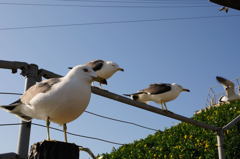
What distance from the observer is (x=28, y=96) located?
2.16 metres

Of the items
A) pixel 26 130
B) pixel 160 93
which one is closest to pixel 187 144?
pixel 160 93

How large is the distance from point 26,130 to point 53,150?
70cm

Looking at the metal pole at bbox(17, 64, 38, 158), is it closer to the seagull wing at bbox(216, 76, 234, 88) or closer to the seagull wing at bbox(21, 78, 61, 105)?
the seagull wing at bbox(21, 78, 61, 105)

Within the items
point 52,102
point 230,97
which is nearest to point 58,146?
point 52,102

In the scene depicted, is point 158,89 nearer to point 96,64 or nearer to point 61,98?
point 96,64

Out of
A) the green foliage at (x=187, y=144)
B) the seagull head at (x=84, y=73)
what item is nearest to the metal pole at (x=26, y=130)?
the seagull head at (x=84, y=73)

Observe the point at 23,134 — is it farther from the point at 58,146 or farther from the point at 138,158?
the point at 138,158

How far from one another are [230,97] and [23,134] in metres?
13.3

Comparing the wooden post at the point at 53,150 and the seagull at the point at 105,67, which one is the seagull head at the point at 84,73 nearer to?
the wooden post at the point at 53,150

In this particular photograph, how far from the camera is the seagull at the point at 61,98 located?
6.32 ft

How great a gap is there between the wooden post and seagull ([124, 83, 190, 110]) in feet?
16.8

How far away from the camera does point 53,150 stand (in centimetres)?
156

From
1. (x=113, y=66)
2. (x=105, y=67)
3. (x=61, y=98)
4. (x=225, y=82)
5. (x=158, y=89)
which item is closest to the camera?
(x=61, y=98)

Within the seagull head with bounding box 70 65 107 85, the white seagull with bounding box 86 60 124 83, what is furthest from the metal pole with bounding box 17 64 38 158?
the white seagull with bounding box 86 60 124 83
